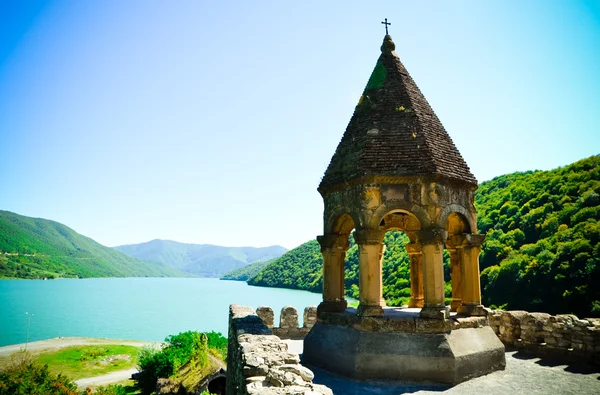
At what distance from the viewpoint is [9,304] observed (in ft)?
233

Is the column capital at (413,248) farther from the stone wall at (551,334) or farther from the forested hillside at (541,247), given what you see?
the forested hillside at (541,247)

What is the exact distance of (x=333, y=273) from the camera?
7.41 meters

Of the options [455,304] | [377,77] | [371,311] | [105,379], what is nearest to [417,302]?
[455,304]

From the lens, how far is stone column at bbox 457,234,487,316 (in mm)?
6859

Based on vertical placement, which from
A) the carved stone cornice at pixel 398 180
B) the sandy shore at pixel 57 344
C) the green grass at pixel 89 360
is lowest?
the sandy shore at pixel 57 344

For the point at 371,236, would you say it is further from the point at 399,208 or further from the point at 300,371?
the point at 300,371

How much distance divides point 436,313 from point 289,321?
17.3 ft

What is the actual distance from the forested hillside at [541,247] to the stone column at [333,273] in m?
11.5

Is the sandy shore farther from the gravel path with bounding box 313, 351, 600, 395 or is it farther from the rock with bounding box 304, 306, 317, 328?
the gravel path with bounding box 313, 351, 600, 395

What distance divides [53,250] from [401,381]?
201 metres

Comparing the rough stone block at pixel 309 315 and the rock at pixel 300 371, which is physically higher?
the rock at pixel 300 371

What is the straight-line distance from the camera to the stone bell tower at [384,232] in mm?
5777

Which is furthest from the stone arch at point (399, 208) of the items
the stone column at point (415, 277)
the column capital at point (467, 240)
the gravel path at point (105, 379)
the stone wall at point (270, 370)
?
the gravel path at point (105, 379)

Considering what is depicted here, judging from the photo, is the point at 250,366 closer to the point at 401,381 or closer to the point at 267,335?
the point at 267,335
